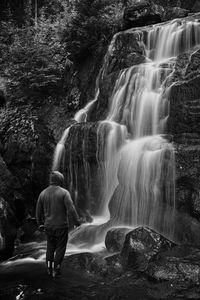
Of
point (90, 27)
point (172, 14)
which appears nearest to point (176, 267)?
point (90, 27)

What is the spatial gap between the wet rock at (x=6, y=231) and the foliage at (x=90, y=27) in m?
10.1

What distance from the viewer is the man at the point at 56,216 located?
655 centimetres

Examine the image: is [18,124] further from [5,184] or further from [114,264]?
[114,264]

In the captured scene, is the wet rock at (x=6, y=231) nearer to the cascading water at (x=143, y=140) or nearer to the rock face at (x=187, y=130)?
the cascading water at (x=143, y=140)

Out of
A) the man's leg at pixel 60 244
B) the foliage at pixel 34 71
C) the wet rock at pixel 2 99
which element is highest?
the foliage at pixel 34 71

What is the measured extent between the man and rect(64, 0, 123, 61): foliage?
11757 mm

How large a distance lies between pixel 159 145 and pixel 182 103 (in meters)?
1.60

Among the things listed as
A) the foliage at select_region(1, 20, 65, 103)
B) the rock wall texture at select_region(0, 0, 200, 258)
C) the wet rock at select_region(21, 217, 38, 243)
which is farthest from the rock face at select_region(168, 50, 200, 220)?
the foliage at select_region(1, 20, 65, 103)

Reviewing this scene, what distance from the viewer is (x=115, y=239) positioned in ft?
28.0

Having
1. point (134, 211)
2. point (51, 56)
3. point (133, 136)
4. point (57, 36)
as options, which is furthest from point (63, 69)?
point (134, 211)

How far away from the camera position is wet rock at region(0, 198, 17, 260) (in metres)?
8.87

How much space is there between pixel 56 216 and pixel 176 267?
7.29 feet

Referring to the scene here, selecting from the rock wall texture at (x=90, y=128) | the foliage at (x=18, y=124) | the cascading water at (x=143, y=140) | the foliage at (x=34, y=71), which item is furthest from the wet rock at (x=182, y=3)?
the foliage at (x=18, y=124)

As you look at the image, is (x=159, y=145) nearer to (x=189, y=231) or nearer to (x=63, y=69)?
(x=189, y=231)
